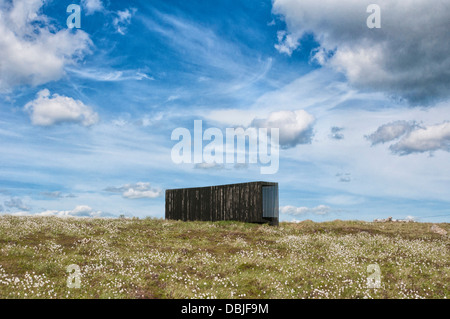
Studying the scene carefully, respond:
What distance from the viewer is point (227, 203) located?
124ft

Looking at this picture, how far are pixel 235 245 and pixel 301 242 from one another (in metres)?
4.29

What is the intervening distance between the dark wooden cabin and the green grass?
11699 millimetres

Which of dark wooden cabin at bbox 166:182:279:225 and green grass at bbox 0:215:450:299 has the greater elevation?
dark wooden cabin at bbox 166:182:279:225

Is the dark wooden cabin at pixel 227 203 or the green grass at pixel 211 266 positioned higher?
the dark wooden cabin at pixel 227 203

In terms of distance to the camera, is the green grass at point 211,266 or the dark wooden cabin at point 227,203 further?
the dark wooden cabin at point 227,203

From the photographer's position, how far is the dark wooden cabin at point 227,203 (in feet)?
113

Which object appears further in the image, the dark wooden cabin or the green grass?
the dark wooden cabin

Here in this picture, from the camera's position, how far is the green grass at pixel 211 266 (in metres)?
11.6

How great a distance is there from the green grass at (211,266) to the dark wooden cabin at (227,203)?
11.7 m

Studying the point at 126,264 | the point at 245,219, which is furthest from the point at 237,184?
the point at 126,264

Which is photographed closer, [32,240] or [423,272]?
[423,272]

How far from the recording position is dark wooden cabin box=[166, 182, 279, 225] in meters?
34.4
